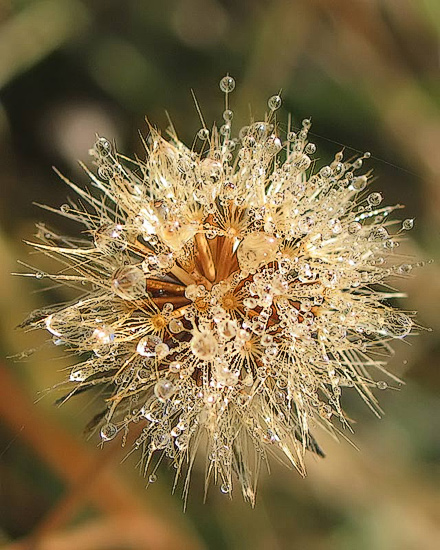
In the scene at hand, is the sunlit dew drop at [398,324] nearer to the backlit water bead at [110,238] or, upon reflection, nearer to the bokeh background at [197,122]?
the backlit water bead at [110,238]

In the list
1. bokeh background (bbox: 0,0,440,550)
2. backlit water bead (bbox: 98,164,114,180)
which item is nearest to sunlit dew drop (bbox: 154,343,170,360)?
backlit water bead (bbox: 98,164,114,180)

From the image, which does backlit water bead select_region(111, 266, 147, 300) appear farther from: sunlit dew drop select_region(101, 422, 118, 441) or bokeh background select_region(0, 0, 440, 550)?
bokeh background select_region(0, 0, 440, 550)

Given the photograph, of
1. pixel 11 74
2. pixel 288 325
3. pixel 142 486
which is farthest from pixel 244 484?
pixel 11 74

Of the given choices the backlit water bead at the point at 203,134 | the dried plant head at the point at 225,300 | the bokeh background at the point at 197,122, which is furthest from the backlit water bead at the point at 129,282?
the bokeh background at the point at 197,122

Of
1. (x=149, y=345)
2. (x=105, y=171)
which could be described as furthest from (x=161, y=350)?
(x=105, y=171)

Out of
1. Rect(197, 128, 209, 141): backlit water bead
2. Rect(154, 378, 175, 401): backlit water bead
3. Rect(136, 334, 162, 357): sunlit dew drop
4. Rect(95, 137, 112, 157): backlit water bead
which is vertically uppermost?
Rect(95, 137, 112, 157): backlit water bead
